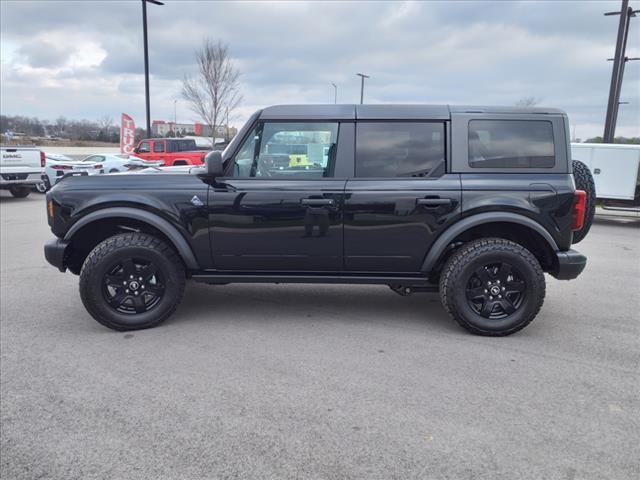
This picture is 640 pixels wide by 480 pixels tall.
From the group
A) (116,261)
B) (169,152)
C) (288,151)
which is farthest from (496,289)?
(169,152)

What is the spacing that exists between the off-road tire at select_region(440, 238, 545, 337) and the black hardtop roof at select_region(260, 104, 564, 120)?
1.11 metres

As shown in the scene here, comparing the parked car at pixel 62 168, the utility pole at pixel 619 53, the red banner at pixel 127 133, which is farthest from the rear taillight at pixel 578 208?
the red banner at pixel 127 133

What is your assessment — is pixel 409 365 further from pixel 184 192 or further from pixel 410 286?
pixel 184 192

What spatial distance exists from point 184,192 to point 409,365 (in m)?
2.31

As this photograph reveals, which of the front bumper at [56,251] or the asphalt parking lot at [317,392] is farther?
the front bumper at [56,251]

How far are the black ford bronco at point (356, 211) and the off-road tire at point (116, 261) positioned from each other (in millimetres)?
11

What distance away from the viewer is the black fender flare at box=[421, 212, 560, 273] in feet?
13.3

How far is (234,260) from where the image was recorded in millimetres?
4336

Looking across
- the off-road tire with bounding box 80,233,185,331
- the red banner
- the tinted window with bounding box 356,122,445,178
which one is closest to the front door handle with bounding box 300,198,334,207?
the tinted window with bounding box 356,122,445,178

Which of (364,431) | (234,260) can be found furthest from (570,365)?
(234,260)

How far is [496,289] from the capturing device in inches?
164

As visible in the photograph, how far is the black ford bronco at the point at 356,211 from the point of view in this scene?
4098mm

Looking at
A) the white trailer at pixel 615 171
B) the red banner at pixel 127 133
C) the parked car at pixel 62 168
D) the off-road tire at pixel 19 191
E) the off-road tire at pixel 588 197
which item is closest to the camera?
the off-road tire at pixel 588 197

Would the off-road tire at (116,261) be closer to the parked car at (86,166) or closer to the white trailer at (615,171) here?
the white trailer at (615,171)
